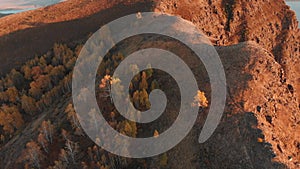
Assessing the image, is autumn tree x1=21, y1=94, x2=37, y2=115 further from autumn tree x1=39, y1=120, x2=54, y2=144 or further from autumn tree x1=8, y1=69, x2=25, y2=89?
autumn tree x1=39, y1=120, x2=54, y2=144

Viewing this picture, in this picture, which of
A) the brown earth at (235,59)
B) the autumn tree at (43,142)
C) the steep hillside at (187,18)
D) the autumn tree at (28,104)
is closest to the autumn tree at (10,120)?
the autumn tree at (28,104)

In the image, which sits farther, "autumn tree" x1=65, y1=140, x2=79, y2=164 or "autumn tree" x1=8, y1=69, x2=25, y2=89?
"autumn tree" x1=8, y1=69, x2=25, y2=89

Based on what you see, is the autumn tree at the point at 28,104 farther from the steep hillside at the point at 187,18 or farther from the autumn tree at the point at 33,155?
the steep hillside at the point at 187,18

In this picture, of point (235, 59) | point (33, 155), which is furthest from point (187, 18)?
point (33, 155)

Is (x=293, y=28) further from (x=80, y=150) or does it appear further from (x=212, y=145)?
(x=80, y=150)

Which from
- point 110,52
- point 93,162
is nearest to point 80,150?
point 93,162

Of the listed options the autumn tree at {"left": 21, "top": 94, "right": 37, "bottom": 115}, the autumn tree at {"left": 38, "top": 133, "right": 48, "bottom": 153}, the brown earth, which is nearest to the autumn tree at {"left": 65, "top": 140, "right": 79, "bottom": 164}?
the autumn tree at {"left": 38, "top": 133, "right": 48, "bottom": 153}

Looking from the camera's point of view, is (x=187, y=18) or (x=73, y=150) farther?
(x=187, y=18)

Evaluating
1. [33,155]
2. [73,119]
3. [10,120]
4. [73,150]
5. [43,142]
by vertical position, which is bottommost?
[10,120]

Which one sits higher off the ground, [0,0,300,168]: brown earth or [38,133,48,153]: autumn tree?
[0,0,300,168]: brown earth

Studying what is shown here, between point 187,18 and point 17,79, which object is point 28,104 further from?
point 187,18

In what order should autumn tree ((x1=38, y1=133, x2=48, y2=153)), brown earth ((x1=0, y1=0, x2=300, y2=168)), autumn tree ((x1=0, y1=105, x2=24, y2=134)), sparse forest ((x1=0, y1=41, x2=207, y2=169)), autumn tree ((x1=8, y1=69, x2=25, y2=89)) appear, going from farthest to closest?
autumn tree ((x1=8, y1=69, x2=25, y2=89))
autumn tree ((x1=0, y1=105, x2=24, y2=134))
autumn tree ((x1=38, y1=133, x2=48, y2=153))
sparse forest ((x1=0, y1=41, x2=207, y2=169))
brown earth ((x1=0, y1=0, x2=300, y2=168))
